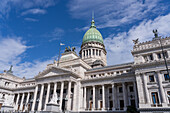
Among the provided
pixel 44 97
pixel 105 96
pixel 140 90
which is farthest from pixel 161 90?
pixel 44 97

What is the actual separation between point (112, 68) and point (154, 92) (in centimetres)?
1692

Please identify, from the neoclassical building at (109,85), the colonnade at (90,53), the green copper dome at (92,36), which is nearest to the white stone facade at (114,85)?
the neoclassical building at (109,85)

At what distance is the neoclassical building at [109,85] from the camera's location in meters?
31.1

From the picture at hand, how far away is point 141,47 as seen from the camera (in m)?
37.3

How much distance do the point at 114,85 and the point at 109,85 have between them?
6.91 feet

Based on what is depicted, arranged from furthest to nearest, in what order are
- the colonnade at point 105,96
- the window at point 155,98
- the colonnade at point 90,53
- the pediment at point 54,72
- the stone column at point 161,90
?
the colonnade at point 90,53
the pediment at point 54,72
the colonnade at point 105,96
the window at point 155,98
the stone column at point 161,90

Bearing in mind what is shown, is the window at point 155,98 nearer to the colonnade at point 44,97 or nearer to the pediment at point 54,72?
the colonnade at point 44,97

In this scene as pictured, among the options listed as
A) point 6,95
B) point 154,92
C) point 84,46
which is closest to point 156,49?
point 154,92

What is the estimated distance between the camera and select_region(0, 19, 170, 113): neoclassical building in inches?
1224

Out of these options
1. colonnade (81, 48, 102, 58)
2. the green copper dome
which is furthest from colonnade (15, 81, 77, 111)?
the green copper dome

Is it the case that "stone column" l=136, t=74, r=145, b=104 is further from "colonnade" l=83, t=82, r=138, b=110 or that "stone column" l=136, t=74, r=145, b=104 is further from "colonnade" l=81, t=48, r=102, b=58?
"colonnade" l=81, t=48, r=102, b=58

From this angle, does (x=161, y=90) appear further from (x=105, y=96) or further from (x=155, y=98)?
(x=105, y=96)

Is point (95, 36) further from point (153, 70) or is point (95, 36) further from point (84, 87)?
point (153, 70)

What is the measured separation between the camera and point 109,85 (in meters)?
43.0
